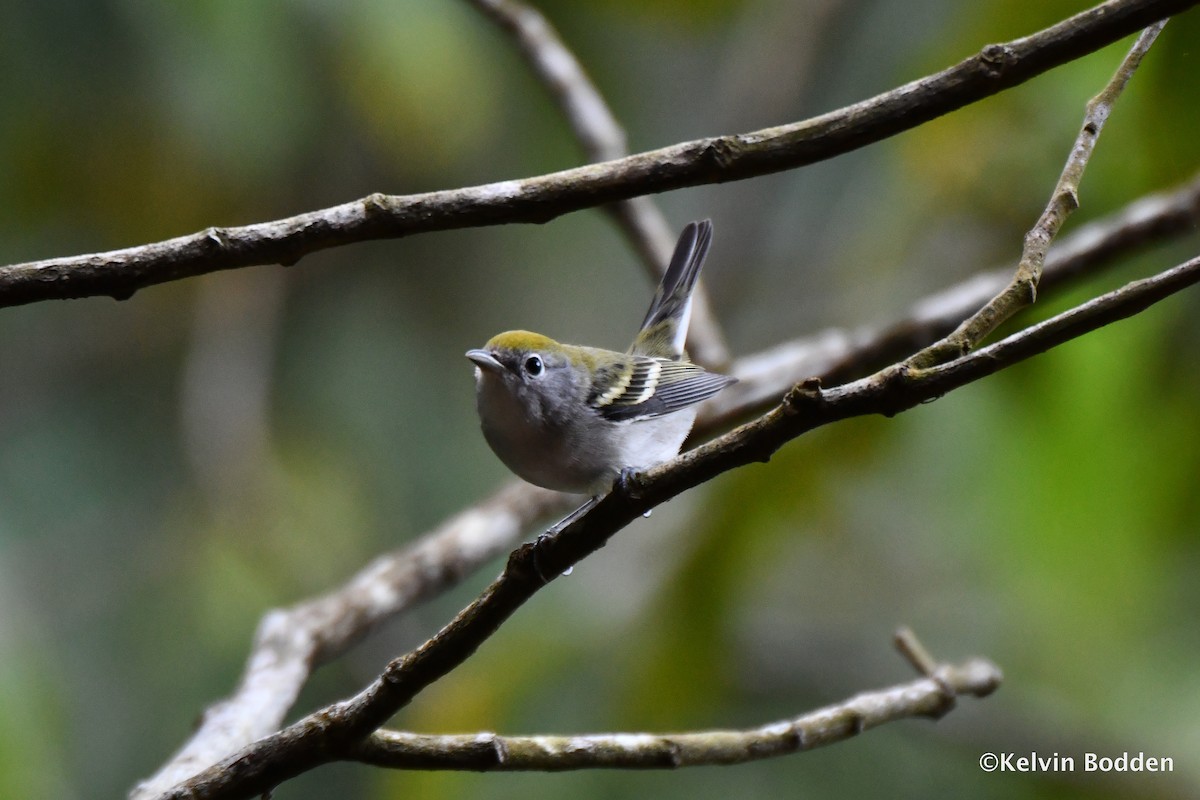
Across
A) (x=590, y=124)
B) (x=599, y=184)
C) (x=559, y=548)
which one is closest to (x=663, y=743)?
(x=559, y=548)

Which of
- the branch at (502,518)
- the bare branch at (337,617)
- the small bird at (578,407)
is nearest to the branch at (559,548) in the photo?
the bare branch at (337,617)

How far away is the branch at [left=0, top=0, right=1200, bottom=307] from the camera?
1.48m

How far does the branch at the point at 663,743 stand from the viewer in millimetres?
1791

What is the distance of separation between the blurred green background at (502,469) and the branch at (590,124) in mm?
505

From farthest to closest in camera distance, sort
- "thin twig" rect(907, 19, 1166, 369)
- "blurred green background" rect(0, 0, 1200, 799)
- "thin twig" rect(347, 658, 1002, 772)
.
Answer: "blurred green background" rect(0, 0, 1200, 799), "thin twig" rect(347, 658, 1002, 772), "thin twig" rect(907, 19, 1166, 369)

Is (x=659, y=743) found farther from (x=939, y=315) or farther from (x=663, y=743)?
(x=939, y=315)

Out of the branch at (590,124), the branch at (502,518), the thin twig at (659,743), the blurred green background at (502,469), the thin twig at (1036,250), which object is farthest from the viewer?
the blurred green background at (502,469)

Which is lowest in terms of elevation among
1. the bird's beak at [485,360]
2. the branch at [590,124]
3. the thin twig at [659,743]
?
the thin twig at [659,743]

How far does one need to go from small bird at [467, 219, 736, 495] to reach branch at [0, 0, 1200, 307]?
72 centimetres

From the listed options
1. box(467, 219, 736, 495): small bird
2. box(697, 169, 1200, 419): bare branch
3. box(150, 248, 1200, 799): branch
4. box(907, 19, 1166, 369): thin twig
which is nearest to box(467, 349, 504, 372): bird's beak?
box(467, 219, 736, 495): small bird

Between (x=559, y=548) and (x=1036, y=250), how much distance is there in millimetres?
874

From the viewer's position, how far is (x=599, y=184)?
1.59 m

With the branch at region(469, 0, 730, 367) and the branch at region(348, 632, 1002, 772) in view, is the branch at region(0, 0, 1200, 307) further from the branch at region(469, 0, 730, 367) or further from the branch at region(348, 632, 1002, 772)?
the branch at region(469, 0, 730, 367)

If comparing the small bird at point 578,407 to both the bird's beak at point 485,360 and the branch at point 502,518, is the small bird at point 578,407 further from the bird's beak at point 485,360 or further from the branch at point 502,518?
the branch at point 502,518
